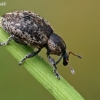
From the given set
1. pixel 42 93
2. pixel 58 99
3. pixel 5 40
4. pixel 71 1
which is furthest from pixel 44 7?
pixel 58 99

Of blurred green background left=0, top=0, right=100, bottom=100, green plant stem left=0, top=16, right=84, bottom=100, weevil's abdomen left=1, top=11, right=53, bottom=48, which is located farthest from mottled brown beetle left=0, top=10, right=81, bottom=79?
blurred green background left=0, top=0, right=100, bottom=100

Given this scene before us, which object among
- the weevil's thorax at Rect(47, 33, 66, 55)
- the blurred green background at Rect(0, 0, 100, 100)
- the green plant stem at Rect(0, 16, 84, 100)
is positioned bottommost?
the blurred green background at Rect(0, 0, 100, 100)

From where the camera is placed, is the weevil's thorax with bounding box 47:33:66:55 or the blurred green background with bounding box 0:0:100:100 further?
the blurred green background with bounding box 0:0:100:100

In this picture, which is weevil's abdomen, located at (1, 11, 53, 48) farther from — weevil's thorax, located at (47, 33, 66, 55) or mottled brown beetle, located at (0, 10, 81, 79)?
weevil's thorax, located at (47, 33, 66, 55)

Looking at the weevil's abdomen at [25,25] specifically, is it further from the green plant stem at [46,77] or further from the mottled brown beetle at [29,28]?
the green plant stem at [46,77]

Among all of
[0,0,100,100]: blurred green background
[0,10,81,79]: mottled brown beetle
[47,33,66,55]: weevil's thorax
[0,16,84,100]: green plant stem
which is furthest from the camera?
[0,0,100,100]: blurred green background

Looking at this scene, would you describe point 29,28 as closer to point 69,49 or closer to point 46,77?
point 46,77
